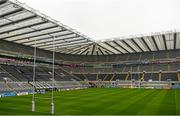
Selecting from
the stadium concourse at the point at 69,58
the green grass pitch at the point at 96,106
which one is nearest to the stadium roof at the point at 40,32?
the stadium concourse at the point at 69,58

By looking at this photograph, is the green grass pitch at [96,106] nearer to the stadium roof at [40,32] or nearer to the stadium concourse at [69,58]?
the stadium concourse at [69,58]

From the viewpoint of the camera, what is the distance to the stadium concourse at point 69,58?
148ft

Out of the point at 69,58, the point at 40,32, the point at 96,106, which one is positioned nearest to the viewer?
the point at 96,106

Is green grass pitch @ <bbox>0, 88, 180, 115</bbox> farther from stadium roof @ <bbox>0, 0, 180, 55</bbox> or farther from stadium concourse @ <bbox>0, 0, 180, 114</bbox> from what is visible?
stadium roof @ <bbox>0, 0, 180, 55</bbox>

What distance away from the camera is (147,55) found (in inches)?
3258

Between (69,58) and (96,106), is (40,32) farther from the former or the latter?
(69,58)

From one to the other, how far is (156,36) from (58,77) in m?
32.6

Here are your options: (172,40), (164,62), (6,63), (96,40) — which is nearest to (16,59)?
(6,63)

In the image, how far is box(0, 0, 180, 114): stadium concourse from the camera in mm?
44981

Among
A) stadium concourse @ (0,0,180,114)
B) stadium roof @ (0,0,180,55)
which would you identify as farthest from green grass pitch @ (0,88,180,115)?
stadium roof @ (0,0,180,55)

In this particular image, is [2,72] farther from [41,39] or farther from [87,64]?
[87,64]

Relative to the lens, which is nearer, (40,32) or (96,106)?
(96,106)

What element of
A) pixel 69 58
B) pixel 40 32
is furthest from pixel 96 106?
pixel 69 58

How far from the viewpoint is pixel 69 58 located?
8900 centimetres
